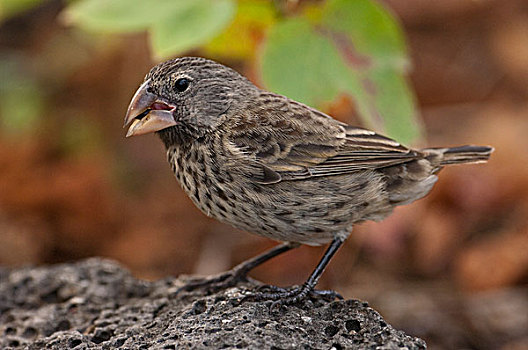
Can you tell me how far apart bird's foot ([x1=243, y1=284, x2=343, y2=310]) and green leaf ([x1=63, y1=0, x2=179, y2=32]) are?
1454 mm

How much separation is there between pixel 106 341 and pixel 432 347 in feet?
7.79

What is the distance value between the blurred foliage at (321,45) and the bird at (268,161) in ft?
0.39

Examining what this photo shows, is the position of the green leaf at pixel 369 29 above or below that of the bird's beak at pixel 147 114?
above

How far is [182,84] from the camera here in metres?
3.47

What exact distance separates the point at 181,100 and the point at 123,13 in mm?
622

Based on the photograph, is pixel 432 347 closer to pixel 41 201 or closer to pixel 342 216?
pixel 342 216

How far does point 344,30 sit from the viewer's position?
389 cm

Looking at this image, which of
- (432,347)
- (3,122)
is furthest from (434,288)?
(3,122)

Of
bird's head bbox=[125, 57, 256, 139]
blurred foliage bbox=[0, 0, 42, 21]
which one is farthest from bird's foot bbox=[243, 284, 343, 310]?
blurred foliage bbox=[0, 0, 42, 21]

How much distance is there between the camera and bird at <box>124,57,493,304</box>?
3.34m

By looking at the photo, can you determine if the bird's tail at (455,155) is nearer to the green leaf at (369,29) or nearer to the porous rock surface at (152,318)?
the green leaf at (369,29)

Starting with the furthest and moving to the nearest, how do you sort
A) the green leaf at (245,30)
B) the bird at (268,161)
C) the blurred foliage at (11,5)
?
the blurred foliage at (11,5), the green leaf at (245,30), the bird at (268,161)

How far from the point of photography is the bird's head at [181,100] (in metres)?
3.40

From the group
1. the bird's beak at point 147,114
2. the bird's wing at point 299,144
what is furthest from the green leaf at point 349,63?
the bird's beak at point 147,114
